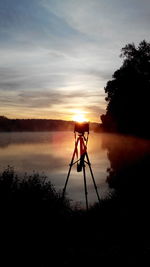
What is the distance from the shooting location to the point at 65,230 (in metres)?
9.49

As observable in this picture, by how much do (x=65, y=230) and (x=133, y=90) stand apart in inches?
1986

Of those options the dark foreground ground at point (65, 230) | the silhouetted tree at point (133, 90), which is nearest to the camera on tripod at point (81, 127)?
the dark foreground ground at point (65, 230)

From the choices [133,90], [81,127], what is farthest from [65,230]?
[133,90]

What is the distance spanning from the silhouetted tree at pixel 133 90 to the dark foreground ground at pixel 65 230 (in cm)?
4769

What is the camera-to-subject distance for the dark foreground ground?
7.20 meters

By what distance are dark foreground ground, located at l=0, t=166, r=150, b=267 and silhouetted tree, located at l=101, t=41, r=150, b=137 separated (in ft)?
156

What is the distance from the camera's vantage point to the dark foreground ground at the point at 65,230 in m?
7.20

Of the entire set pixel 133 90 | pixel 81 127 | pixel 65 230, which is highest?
pixel 133 90

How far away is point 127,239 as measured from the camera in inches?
311

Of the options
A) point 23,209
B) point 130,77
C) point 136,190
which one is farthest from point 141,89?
point 23,209

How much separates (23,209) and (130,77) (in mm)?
51676

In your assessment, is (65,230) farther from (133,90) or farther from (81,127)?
(133,90)

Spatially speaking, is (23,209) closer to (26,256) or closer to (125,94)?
(26,256)

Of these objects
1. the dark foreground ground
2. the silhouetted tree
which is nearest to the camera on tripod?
the dark foreground ground
